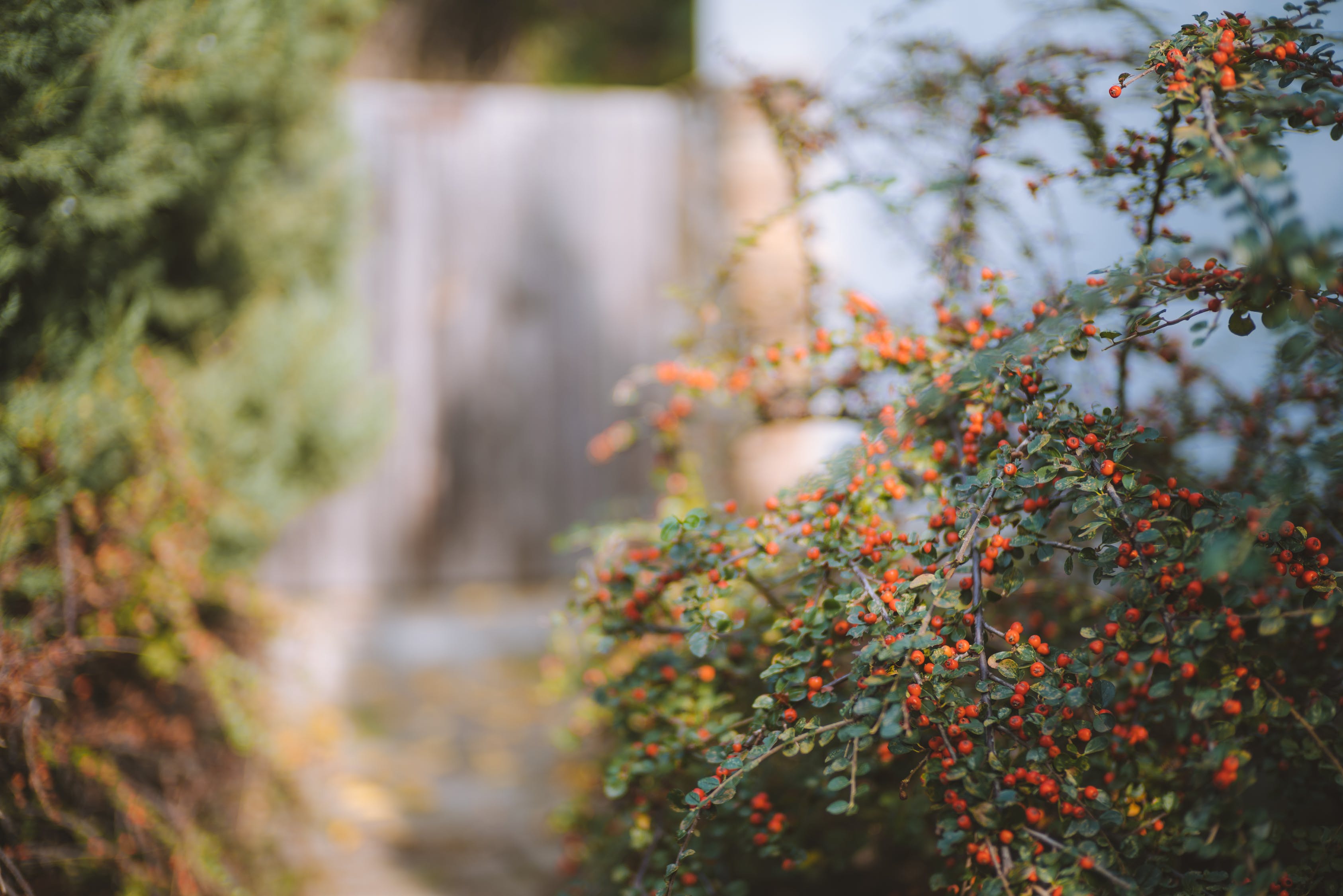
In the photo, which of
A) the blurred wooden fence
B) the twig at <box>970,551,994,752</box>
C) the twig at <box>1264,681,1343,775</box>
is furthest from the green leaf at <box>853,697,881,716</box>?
the blurred wooden fence

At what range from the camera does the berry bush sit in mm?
944

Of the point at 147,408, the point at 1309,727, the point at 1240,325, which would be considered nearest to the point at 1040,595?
the point at 1309,727

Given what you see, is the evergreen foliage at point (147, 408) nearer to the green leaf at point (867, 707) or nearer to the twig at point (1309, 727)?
the green leaf at point (867, 707)

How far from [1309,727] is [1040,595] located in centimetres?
67

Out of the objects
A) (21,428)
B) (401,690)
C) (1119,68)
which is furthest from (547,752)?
(1119,68)

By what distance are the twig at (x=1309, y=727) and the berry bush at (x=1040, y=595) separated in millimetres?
11

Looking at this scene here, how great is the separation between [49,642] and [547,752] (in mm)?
1727

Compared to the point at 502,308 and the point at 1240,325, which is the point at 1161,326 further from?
the point at 502,308

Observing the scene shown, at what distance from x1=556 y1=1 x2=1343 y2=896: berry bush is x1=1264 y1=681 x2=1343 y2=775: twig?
0.01m

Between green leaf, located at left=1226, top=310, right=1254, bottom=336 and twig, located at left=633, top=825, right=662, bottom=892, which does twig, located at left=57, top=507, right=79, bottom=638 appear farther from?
green leaf, located at left=1226, top=310, right=1254, bottom=336

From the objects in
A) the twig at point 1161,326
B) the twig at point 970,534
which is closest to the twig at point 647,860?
the twig at point 970,534

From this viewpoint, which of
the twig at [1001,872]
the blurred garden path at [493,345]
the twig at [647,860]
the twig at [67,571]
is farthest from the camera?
the blurred garden path at [493,345]

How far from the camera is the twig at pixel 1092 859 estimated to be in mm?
905

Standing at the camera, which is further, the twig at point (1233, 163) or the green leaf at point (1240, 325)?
the green leaf at point (1240, 325)
